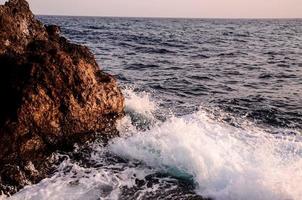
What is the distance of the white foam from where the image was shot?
5609mm

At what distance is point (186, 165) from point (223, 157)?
28.0 inches

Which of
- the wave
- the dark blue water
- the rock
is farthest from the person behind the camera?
the dark blue water

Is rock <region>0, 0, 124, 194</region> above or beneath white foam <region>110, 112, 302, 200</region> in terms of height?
above

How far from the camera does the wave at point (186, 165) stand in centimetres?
556

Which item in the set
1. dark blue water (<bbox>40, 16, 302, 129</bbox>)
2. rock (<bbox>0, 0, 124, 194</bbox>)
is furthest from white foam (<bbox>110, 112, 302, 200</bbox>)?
dark blue water (<bbox>40, 16, 302, 129</bbox>)

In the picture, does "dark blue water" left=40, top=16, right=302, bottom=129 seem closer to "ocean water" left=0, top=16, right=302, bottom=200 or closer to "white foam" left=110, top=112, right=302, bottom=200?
"ocean water" left=0, top=16, right=302, bottom=200

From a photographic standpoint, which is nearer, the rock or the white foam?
the white foam

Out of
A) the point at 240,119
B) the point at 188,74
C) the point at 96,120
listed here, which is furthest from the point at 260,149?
the point at 188,74

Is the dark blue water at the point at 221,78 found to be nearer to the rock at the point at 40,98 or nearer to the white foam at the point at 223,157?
the white foam at the point at 223,157

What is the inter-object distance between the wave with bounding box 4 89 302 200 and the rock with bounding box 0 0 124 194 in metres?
0.40

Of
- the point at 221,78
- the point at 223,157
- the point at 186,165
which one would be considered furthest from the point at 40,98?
the point at 221,78

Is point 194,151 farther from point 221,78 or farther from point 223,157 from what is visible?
point 221,78

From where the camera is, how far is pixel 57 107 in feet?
21.6

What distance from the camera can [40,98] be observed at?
20.7 feet
